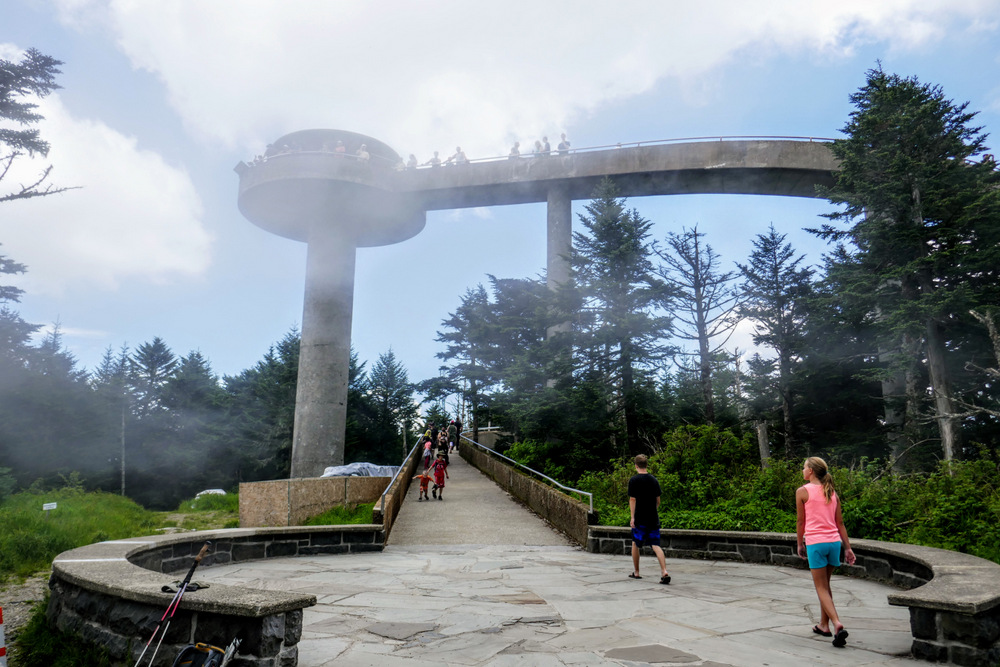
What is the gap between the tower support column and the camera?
92.0 feet

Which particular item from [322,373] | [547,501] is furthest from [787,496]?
[322,373]

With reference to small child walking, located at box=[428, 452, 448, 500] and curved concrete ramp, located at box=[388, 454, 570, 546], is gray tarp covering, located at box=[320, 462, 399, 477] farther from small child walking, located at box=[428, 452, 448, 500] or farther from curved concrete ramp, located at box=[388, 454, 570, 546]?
small child walking, located at box=[428, 452, 448, 500]

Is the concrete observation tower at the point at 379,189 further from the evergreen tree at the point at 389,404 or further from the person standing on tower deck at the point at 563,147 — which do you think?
the evergreen tree at the point at 389,404

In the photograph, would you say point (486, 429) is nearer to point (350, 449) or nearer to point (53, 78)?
point (350, 449)

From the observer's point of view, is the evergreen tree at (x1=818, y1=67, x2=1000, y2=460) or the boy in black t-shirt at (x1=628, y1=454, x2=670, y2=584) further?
the evergreen tree at (x1=818, y1=67, x2=1000, y2=460)

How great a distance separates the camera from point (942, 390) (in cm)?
1745

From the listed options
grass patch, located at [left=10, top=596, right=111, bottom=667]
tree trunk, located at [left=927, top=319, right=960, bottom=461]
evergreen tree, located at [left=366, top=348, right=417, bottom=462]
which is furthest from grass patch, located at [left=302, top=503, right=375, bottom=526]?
evergreen tree, located at [left=366, top=348, right=417, bottom=462]

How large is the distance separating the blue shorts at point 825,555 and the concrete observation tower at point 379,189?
20.7 m

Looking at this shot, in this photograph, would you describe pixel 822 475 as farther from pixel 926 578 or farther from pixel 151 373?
pixel 151 373

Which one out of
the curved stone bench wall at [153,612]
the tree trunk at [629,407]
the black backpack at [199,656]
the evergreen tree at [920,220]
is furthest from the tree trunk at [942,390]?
the black backpack at [199,656]

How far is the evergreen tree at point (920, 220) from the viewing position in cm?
1744

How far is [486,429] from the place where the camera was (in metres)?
43.1

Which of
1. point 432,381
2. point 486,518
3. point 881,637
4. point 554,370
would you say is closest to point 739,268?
point 554,370

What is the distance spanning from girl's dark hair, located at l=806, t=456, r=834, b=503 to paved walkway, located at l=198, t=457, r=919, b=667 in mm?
1079
